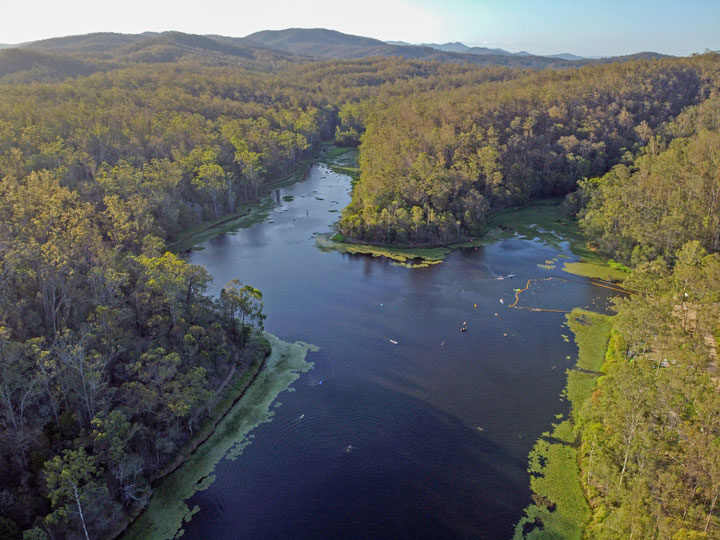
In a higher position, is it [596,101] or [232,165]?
[596,101]

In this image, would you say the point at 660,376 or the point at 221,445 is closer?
the point at 660,376

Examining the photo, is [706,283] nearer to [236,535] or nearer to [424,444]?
[424,444]

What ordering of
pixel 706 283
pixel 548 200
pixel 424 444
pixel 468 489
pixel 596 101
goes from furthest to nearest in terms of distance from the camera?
pixel 596 101
pixel 548 200
pixel 706 283
pixel 424 444
pixel 468 489

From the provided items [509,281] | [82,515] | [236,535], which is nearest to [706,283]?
[509,281]

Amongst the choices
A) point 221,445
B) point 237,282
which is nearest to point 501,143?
point 237,282

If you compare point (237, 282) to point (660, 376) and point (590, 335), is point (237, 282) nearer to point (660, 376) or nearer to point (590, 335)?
point (660, 376)

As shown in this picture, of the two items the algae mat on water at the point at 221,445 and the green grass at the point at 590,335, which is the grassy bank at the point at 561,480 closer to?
the green grass at the point at 590,335

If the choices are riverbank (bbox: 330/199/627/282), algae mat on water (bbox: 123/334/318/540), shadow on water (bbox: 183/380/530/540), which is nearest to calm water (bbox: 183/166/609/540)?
shadow on water (bbox: 183/380/530/540)

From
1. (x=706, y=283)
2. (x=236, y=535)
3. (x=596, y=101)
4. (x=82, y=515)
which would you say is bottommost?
(x=236, y=535)
